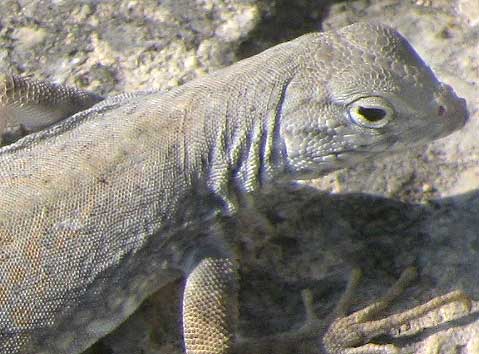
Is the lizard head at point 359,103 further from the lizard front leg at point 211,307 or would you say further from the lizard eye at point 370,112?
the lizard front leg at point 211,307

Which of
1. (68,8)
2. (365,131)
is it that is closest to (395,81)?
(365,131)

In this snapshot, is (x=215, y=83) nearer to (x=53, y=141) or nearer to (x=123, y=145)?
(x=123, y=145)

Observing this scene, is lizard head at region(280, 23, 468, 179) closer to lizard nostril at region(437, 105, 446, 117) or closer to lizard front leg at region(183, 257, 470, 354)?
lizard nostril at region(437, 105, 446, 117)

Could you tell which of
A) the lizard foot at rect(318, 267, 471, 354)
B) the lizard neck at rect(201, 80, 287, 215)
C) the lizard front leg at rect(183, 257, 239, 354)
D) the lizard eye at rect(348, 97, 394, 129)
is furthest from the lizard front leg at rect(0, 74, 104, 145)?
the lizard foot at rect(318, 267, 471, 354)

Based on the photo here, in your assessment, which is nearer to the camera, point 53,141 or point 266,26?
point 53,141

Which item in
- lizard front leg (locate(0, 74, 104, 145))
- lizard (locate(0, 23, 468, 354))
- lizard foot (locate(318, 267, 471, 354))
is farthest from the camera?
lizard front leg (locate(0, 74, 104, 145))

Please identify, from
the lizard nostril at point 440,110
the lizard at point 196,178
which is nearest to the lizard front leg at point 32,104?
the lizard at point 196,178

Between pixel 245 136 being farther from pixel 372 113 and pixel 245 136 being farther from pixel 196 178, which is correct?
pixel 372 113
